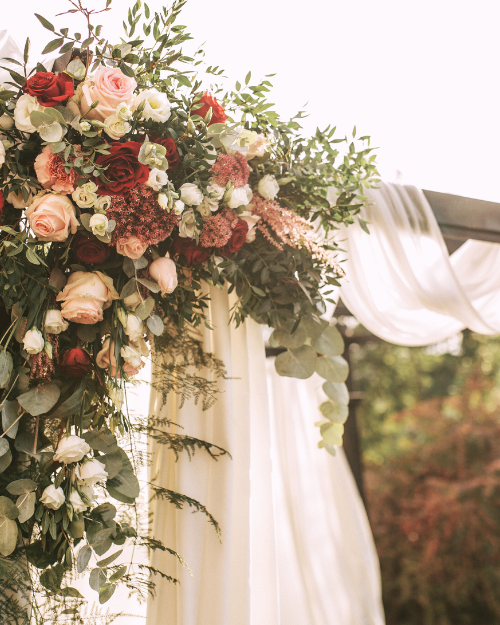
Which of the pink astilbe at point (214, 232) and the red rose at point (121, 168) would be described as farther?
the pink astilbe at point (214, 232)


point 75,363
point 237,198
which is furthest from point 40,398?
point 237,198

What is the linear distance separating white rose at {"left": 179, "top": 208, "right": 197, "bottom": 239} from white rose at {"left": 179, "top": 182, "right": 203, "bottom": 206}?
0.02 metres

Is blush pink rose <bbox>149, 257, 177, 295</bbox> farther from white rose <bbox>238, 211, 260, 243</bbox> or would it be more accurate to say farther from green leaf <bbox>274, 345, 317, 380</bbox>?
green leaf <bbox>274, 345, 317, 380</bbox>

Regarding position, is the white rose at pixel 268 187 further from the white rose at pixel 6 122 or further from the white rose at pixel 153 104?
the white rose at pixel 6 122

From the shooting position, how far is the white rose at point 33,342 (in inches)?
35.0

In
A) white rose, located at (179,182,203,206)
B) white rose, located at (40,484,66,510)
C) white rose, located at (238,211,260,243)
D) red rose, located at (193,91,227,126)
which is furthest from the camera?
white rose, located at (238,211,260,243)

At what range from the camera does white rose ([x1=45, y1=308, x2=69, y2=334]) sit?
936 mm

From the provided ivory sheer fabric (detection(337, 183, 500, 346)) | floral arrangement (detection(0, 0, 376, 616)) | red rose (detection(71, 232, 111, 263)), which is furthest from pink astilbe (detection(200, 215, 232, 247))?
ivory sheer fabric (detection(337, 183, 500, 346))

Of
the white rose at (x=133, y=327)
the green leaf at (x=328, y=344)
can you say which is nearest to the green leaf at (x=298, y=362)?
the green leaf at (x=328, y=344)

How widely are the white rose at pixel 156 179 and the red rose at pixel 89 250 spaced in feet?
0.51

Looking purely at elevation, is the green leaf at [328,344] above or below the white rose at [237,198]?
below

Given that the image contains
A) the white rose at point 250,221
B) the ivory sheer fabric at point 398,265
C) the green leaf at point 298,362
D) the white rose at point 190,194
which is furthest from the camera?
the ivory sheer fabric at point 398,265

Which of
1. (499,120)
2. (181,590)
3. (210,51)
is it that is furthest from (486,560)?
(210,51)

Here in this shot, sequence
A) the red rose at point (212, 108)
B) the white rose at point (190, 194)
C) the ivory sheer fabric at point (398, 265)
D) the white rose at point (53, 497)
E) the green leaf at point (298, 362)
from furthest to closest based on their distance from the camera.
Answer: the ivory sheer fabric at point (398, 265)
the green leaf at point (298, 362)
the red rose at point (212, 108)
the white rose at point (190, 194)
the white rose at point (53, 497)
